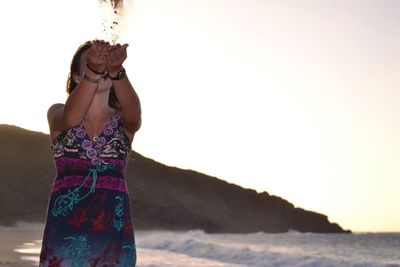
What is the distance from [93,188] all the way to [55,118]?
30cm

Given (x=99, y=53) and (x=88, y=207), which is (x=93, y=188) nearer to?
(x=88, y=207)

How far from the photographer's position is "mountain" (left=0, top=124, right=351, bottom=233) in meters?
92.5

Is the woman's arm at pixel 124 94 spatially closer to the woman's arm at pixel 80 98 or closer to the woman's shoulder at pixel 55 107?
the woman's arm at pixel 80 98

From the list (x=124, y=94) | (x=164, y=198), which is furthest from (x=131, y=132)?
(x=164, y=198)

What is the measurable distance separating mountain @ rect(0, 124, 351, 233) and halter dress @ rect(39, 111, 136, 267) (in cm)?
7470

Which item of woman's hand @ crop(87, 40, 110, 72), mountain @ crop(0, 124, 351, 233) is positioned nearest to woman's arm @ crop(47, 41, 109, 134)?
woman's hand @ crop(87, 40, 110, 72)

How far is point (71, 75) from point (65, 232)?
598 millimetres

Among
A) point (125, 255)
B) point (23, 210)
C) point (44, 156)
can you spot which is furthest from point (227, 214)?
point (125, 255)

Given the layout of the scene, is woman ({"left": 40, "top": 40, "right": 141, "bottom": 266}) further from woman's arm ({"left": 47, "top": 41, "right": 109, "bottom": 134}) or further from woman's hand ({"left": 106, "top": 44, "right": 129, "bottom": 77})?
woman's hand ({"left": 106, "top": 44, "right": 129, "bottom": 77})

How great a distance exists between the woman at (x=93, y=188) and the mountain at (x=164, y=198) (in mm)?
74704

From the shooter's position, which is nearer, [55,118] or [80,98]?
[80,98]

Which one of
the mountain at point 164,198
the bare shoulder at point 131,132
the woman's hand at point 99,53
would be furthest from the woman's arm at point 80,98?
the mountain at point 164,198

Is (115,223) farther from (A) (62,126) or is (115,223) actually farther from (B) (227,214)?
(B) (227,214)

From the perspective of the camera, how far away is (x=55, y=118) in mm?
2773
